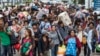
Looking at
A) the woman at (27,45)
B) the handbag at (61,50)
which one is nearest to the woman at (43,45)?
the handbag at (61,50)

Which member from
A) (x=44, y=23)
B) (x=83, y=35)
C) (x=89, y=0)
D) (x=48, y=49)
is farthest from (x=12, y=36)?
(x=89, y=0)

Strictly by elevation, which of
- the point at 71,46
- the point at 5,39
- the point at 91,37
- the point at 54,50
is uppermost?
the point at 5,39

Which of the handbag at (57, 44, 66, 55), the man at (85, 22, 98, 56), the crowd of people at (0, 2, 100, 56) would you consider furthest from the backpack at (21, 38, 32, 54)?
the man at (85, 22, 98, 56)

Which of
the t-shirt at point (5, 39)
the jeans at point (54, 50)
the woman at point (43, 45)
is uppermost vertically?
the t-shirt at point (5, 39)

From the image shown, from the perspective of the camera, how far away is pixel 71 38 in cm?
1530

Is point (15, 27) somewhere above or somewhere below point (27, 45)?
below

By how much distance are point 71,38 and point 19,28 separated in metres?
4.45

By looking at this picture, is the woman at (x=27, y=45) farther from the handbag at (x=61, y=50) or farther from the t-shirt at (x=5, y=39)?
the handbag at (x=61, y=50)

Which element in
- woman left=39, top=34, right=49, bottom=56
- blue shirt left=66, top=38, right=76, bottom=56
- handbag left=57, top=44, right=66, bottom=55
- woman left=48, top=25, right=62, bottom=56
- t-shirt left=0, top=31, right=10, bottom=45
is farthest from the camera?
woman left=48, top=25, right=62, bottom=56

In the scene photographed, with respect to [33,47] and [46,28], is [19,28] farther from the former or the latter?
[33,47]

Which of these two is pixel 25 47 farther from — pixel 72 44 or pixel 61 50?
pixel 72 44

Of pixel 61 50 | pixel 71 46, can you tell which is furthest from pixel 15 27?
pixel 71 46

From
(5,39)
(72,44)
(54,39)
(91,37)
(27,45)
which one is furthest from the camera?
(91,37)

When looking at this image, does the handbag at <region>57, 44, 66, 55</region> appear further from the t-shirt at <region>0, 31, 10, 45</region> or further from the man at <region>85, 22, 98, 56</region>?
the man at <region>85, 22, 98, 56</region>
